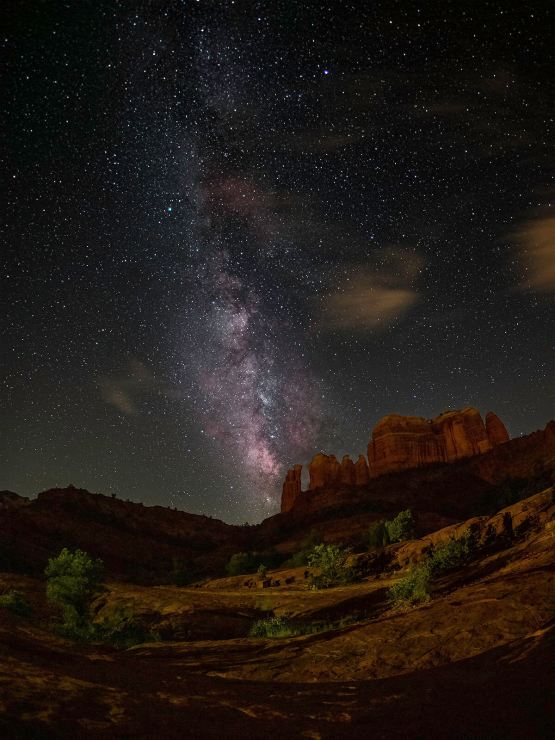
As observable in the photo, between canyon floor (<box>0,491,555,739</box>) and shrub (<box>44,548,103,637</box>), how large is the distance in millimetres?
16505

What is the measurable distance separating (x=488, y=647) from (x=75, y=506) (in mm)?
91229

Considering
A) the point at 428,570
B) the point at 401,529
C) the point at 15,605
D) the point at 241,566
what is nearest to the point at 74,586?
the point at 15,605

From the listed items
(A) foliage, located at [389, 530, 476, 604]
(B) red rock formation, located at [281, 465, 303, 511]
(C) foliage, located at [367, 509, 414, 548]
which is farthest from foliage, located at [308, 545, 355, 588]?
(B) red rock formation, located at [281, 465, 303, 511]

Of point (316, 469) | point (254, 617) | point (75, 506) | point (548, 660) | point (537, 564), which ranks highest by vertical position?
point (316, 469)

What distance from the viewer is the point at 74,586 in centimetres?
3133

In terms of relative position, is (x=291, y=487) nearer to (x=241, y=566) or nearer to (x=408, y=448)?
(x=408, y=448)

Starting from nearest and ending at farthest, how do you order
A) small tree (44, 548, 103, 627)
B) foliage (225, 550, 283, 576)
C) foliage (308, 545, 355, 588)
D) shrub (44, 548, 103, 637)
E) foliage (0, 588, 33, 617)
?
foliage (0, 588, 33, 617) → shrub (44, 548, 103, 637) → foliage (308, 545, 355, 588) → small tree (44, 548, 103, 627) → foliage (225, 550, 283, 576)

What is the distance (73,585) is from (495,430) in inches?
4495

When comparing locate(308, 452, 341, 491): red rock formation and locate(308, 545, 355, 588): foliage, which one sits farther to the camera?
locate(308, 452, 341, 491): red rock formation

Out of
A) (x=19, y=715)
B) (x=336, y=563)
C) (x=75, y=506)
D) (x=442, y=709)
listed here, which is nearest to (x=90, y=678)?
(x=19, y=715)

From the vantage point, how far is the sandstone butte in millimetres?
117238

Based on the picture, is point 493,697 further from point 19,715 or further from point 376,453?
point 376,453

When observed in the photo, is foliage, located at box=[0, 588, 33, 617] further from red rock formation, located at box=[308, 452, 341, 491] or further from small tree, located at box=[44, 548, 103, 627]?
red rock formation, located at box=[308, 452, 341, 491]

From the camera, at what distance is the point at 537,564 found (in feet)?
47.1
